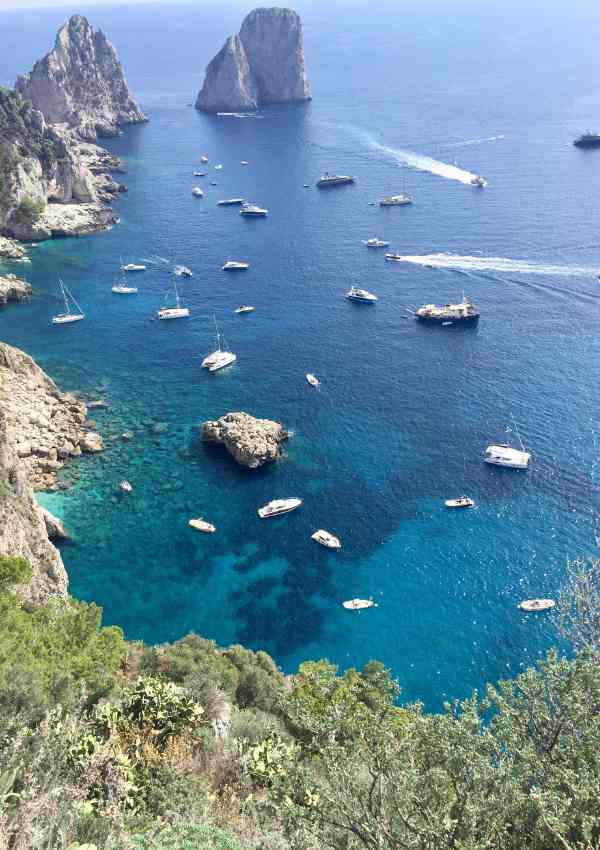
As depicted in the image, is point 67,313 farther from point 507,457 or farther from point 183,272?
point 507,457

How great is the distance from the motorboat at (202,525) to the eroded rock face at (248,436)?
26.4 feet

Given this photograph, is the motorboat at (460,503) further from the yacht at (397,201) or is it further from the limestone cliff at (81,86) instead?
the limestone cliff at (81,86)

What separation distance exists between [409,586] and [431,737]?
105 feet

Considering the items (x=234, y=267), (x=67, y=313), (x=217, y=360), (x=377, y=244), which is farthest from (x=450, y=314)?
(x=67, y=313)

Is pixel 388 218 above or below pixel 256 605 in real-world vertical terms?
above

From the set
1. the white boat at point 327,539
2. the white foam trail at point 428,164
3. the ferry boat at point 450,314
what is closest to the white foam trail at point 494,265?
the ferry boat at point 450,314

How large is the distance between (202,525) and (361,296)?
1913 inches

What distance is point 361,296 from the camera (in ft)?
309

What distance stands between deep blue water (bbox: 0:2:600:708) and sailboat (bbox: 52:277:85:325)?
4.87ft

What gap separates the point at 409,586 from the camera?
51594mm

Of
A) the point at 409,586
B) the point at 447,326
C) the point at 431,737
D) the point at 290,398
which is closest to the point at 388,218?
the point at 447,326

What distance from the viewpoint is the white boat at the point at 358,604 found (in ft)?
164

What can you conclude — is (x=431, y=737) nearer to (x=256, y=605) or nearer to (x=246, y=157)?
(x=256, y=605)

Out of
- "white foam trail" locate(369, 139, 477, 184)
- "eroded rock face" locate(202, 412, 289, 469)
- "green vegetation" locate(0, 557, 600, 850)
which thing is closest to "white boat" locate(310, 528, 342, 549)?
"eroded rock face" locate(202, 412, 289, 469)
